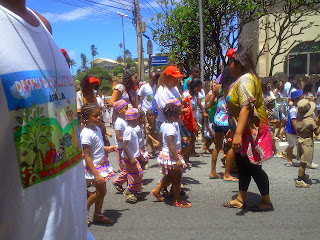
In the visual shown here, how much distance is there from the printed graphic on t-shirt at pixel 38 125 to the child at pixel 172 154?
3029mm

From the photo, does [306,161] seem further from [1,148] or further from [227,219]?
[1,148]

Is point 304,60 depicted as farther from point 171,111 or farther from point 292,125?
point 171,111

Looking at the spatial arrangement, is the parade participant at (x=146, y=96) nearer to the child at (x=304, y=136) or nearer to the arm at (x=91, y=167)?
the child at (x=304, y=136)

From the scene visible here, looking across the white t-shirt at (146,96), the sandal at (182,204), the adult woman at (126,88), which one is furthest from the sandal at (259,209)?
the white t-shirt at (146,96)

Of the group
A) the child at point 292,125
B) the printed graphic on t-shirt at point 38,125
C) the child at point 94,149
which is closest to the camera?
the printed graphic on t-shirt at point 38,125

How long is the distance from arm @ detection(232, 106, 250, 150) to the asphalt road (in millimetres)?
887

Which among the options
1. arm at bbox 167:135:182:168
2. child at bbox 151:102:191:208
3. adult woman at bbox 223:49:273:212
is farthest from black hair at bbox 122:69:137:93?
adult woman at bbox 223:49:273:212

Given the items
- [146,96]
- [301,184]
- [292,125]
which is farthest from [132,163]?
[292,125]

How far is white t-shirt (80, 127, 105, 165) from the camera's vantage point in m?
3.70

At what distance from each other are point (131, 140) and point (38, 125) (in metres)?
3.45

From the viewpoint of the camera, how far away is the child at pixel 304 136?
4.95 meters

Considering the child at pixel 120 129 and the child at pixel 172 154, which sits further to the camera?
the child at pixel 120 129

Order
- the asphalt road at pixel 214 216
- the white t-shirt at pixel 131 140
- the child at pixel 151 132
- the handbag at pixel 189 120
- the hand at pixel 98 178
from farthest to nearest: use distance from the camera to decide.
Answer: the child at pixel 151 132, the handbag at pixel 189 120, the white t-shirt at pixel 131 140, the asphalt road at pixel 214 216, the hand at pixel 98 178

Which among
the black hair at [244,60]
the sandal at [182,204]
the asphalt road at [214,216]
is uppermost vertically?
the black hair at [244,60]
